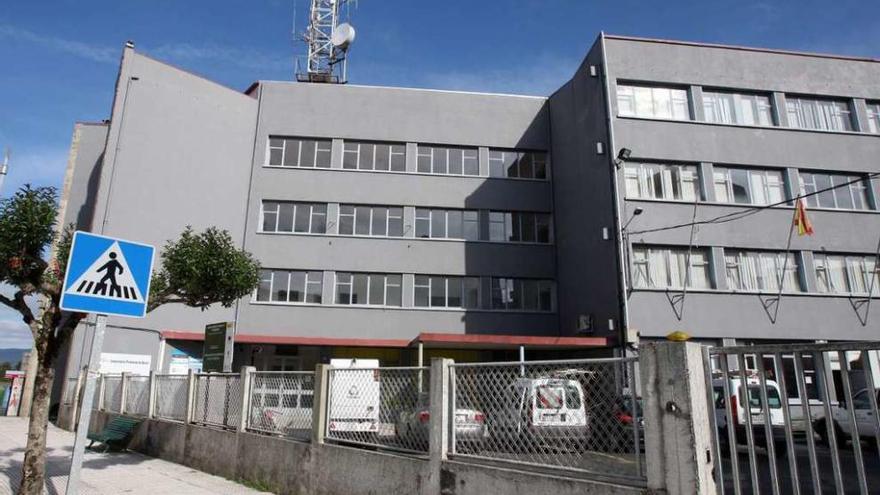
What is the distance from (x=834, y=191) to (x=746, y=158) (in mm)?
3886

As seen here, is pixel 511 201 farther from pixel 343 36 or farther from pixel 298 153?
pixel 343 36

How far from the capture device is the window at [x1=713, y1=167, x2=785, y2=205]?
23.5 m

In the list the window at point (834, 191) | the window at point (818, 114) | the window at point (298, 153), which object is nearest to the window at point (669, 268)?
the window at point (834, 191)

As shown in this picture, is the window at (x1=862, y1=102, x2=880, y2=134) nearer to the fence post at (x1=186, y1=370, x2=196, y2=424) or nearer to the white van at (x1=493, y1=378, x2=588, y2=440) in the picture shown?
the white van at (x1=493, y1=378, x2=588, y2=440)

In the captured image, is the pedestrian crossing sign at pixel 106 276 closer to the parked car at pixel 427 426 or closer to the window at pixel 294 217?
the parked car at pixel 427 426

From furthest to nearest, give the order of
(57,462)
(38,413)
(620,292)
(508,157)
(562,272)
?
1. (508,157)
2. (562,272)
3. (620,292)
4. (57,462)
5. (38,413)

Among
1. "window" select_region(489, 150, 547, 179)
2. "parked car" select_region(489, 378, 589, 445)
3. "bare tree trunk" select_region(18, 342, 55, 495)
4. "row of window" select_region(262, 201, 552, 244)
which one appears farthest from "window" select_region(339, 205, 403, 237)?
"parked car" select_region(489, 378, 589, 445)

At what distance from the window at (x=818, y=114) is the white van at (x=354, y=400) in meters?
23.1

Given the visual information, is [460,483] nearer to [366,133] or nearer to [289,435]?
[289,435]

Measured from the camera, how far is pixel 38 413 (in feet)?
25.9

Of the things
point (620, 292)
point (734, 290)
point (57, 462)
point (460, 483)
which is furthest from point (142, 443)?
point (734, 290)

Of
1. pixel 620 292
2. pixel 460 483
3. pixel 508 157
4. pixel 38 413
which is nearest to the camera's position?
pixel 460 483

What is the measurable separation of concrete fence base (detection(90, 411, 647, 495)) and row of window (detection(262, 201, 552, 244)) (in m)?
15.5

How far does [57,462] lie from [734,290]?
69.0ft
